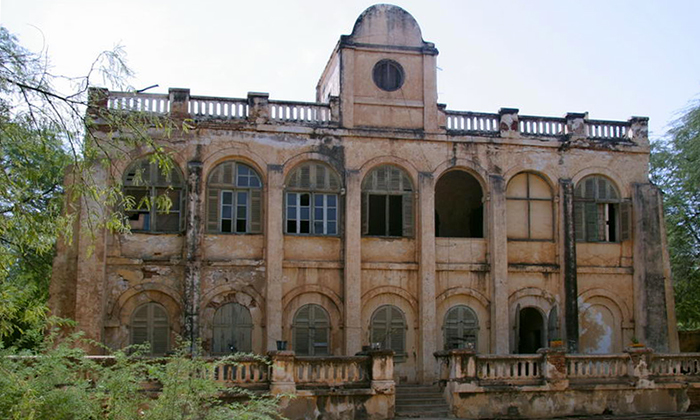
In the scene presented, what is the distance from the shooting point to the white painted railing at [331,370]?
59.5ft

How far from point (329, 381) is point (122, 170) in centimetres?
750

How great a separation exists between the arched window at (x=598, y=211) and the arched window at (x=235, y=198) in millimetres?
8734

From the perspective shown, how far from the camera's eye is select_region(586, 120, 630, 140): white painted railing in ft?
78.1

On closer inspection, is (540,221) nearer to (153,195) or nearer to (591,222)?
(591,222)

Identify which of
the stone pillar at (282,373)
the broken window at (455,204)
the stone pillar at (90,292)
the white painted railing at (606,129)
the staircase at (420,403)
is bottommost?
the staircase at (420,403)

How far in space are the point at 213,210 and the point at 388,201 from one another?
15.0 ft

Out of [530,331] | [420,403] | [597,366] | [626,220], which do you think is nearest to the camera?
[420,403]

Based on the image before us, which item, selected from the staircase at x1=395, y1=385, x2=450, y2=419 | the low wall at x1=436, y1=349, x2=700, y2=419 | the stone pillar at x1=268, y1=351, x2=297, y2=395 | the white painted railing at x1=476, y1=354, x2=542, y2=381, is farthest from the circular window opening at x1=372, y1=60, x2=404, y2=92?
the stone pillar at x1=268, y1=351, x2=297, y2=395

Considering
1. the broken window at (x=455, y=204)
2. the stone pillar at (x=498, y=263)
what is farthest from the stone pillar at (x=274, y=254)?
the broken window at (x=455, y=204)

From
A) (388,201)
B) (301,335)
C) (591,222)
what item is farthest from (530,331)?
(301,335)

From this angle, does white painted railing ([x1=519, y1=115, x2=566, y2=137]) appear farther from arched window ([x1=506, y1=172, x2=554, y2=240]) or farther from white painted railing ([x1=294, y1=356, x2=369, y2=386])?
white painted railing ([x1=294, y1=356, x2=369, y2=386])

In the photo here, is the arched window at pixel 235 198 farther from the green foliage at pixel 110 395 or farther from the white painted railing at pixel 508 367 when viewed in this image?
the green foliage at pixel 110 395

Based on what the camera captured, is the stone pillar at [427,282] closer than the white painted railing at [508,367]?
No

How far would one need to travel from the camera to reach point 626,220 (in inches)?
927
